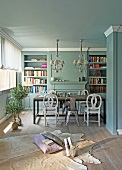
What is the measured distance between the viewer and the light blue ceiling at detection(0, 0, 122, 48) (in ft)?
12.0

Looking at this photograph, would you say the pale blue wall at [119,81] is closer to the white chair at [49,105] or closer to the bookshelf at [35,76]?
the white chair at [49,105]

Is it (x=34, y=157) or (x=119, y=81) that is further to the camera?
(x=119, y=81)

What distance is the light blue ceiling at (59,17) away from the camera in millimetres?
3666

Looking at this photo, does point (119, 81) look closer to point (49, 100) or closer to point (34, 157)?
point (49, 100)

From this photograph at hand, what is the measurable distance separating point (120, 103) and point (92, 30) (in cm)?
194

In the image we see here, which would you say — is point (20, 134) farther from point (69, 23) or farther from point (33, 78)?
point (33, 78)

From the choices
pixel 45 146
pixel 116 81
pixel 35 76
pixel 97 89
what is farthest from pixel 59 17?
pixel 97 89

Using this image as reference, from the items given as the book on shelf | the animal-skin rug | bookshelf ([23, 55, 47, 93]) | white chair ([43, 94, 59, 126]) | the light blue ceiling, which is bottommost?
the animal-skin rug

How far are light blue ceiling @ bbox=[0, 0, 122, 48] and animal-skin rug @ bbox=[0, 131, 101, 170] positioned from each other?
251 cm

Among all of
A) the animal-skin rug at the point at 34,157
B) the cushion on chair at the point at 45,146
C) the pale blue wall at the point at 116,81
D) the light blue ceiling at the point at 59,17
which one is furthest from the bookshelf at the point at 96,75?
the cushion on chair at the point at 45,146

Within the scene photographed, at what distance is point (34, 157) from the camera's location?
378cm

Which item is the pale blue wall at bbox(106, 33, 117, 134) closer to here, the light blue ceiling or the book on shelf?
the light blue ceiling

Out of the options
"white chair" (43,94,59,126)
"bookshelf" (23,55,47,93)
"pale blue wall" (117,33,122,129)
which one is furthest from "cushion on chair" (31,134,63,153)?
"bookshelf" (23,55,47,93)

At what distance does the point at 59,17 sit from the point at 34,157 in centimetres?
268
